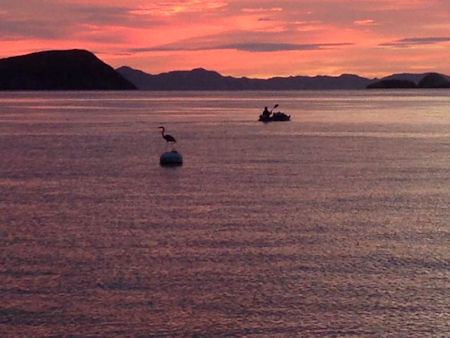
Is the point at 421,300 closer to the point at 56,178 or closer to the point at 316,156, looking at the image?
the point at 56,178

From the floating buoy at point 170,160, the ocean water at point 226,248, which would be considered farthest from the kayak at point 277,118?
the floating buoy at point 170,160

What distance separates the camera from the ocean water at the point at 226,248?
2275 cm

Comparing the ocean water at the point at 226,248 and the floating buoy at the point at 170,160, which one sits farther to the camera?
the floating buoy at the point at 170,160

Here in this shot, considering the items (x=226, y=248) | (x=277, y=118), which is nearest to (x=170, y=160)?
(x=226, y=248)

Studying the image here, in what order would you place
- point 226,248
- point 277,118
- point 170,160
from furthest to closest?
point 277,118 → point 170,160 → point 226,248

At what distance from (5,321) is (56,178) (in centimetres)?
3042

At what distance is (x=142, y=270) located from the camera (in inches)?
1088

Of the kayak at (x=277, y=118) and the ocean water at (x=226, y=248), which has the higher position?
the ocean water at (x=226, y=248)

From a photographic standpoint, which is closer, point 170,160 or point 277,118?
point 170,160

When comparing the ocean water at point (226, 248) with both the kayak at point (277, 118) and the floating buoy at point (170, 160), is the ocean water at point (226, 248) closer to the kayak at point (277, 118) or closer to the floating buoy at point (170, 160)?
the floating buoy at point (170, 160)

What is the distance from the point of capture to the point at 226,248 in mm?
30625

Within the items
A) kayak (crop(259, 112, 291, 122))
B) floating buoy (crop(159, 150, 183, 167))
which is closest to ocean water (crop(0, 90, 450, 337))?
floating buoy (crop(159, 150, 183, 167))

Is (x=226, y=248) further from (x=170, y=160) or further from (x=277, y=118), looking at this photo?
(x=277, y=118)

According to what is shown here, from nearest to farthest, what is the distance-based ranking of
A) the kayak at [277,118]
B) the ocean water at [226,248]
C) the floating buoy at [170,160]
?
1. the ocean water at [226,248]
2. the floating buoy at [170,160]
3. the kayak at [277,118]
